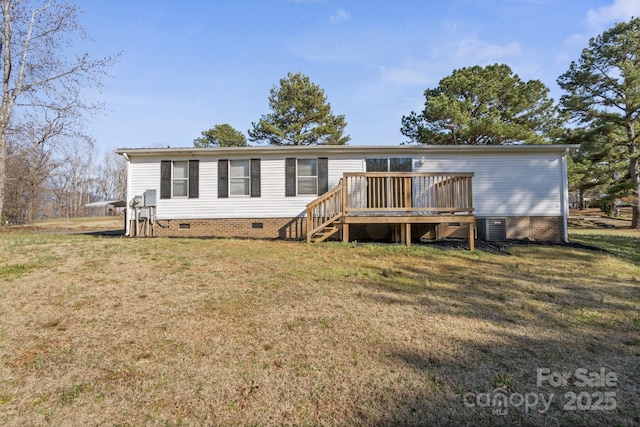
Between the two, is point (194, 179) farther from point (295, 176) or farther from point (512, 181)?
point (512, 181)

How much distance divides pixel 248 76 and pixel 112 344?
43.9 ft

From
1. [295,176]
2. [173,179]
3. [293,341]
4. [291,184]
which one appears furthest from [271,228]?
[293,341]

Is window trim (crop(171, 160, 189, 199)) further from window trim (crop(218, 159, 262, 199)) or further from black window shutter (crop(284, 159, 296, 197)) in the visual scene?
black window shutter (crop(284, 159, 296, 197))

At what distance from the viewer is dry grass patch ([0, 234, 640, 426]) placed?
7.11ft

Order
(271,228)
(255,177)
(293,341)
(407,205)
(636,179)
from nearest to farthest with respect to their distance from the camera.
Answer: (293,341)
(407,205)
(271,228)
(255,177)
(636,179)

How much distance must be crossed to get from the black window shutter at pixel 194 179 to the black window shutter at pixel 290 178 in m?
2.84

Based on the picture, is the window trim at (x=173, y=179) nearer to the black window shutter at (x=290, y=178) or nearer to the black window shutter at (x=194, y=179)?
the black window shutter at (x=194, y=179)

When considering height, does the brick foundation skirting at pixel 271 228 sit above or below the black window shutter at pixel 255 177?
below

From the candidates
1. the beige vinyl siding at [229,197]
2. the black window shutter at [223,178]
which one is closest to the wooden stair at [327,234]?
the beige vinyl siding at [229,197]

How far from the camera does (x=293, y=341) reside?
3.06 meters

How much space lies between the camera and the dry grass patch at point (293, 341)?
2166mm

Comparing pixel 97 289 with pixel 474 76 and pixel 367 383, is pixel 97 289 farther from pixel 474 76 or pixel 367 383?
pixel 474 76

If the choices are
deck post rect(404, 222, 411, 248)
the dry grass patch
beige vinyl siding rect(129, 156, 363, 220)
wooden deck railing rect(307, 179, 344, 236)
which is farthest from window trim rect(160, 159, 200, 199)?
deck post rect(404, 222, 411, 248)

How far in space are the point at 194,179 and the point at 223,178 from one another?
3.10 feet
